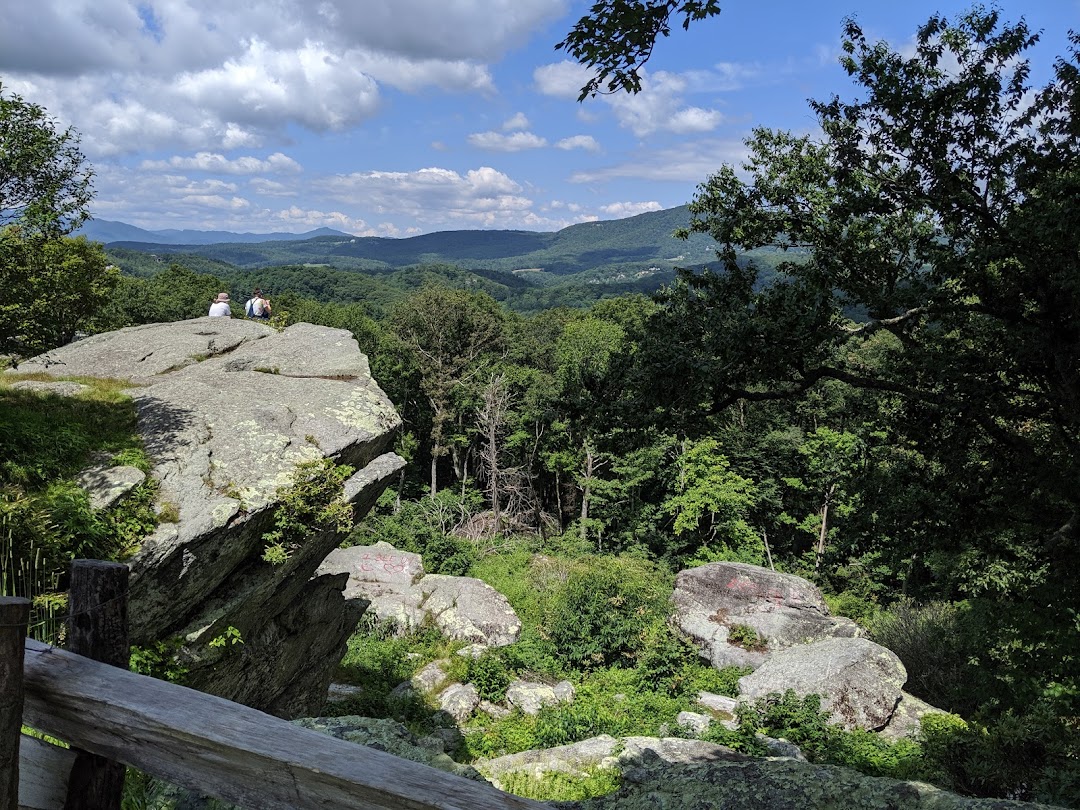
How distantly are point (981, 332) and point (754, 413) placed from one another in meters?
32.3

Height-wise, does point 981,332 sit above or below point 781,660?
above

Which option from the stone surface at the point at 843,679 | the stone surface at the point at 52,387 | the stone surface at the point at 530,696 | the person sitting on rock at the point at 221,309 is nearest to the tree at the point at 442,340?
the person sitting on rock at the point at 221,309

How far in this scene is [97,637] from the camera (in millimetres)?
2908

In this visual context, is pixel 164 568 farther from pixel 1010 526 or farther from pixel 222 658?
pixel 1010 526

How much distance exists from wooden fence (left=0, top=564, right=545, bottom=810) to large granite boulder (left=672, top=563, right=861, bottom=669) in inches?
747

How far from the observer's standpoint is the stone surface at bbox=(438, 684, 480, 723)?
15367mm

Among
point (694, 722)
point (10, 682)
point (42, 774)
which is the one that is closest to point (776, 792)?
point (42, 774)

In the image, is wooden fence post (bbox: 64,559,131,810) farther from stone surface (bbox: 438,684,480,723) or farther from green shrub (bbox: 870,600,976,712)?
green shrub (bbox: 870,600,976,712)

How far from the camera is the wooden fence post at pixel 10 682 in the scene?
2445 millimetres

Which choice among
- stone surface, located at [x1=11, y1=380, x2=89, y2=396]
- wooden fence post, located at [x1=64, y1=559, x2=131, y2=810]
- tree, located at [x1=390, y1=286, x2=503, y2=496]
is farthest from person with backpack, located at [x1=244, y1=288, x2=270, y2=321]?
tree, located at [x1=390, y1=286, x2=503, y2=496]

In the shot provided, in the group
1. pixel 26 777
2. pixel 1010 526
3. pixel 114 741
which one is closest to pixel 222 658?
pixel 26 777

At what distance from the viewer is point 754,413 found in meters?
41.1

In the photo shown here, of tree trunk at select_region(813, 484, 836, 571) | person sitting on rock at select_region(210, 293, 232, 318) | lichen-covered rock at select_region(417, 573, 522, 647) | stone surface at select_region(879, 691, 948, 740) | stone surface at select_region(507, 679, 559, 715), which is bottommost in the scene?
tree trunk at select_region(813, 484, 836, 571)

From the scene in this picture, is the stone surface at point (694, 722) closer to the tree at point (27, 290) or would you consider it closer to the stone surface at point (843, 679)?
the stone surface at point (843, 679)
